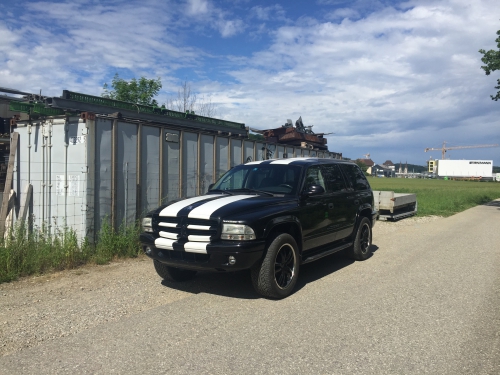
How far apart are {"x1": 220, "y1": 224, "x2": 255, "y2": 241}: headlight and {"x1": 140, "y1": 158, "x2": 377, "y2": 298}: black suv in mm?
12

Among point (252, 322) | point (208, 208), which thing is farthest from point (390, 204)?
point (252, 322)

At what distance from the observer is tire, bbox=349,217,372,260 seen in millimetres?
8164

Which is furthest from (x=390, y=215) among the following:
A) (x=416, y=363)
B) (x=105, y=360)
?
(x=105, y=360)

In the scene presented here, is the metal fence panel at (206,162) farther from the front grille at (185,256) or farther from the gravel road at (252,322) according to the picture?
the front grille at (185,256)

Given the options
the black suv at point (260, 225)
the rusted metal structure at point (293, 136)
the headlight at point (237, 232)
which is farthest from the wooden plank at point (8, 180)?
the rusted metal structure at point (293, 136)

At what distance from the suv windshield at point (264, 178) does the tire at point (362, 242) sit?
2.16 meters

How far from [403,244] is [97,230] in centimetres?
693

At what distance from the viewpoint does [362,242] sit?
841cm

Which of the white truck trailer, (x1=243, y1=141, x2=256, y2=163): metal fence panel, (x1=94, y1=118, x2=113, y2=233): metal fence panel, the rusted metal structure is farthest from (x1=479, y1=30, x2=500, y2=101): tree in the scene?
the white truck trailer

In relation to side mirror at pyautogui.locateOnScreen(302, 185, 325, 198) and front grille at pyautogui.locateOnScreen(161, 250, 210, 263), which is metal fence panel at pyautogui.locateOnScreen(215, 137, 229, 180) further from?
front grille at pyautogui.locateOnScreen(161, 250, 210, 263)

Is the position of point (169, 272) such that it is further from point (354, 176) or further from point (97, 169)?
point (354, 176)

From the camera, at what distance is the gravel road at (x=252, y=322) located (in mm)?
3857

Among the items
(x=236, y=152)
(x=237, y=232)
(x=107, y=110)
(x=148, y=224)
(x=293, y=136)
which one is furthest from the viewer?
(x=293, y=136)

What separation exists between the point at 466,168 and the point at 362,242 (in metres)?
123
